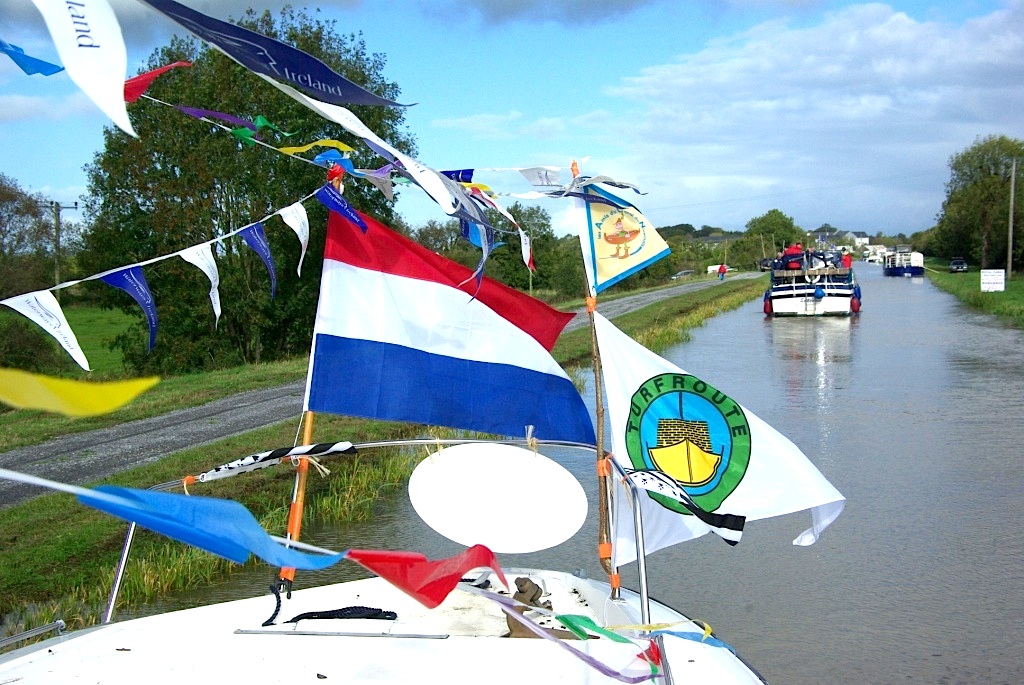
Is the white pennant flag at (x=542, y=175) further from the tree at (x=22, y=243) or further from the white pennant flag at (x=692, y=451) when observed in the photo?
the tree at (x=22, y=243)

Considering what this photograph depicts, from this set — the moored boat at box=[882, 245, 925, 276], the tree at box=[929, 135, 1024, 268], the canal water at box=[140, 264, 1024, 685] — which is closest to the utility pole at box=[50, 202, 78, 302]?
the canal water at box=[140, 264, 1024, 685]

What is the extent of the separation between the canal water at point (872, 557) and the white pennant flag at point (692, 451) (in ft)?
2.34

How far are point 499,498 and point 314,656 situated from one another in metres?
1.41

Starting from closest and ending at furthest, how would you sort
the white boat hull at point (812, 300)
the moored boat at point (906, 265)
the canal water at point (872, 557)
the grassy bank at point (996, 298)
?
the canal water at point (872, 557), the grassy bank at point (996, 298), the white boat hull at point (812, 300), the moored boat at point (906, 265)

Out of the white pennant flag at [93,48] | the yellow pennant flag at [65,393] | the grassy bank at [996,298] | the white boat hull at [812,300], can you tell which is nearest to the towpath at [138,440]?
the white pennant flag at [93,48]

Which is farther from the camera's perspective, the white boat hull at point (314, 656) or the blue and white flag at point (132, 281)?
the blue and white flag at point (132, 281)

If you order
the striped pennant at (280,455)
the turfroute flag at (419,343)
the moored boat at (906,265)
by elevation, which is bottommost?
the moored boat at (906,265)

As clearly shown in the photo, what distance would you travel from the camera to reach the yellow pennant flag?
7.30 ft

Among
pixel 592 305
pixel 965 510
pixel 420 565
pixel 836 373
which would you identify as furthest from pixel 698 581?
pixel 836 373

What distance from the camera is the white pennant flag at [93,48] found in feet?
8.37

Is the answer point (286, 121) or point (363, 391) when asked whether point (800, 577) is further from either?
point (286, 121)

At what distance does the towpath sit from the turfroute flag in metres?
6.26

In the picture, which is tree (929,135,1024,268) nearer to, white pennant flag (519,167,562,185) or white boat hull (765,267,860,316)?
white boat hull (765,267,860,316)

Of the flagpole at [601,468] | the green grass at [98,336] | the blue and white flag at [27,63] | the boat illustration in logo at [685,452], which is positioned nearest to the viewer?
the blue and white flag at [27,63]
